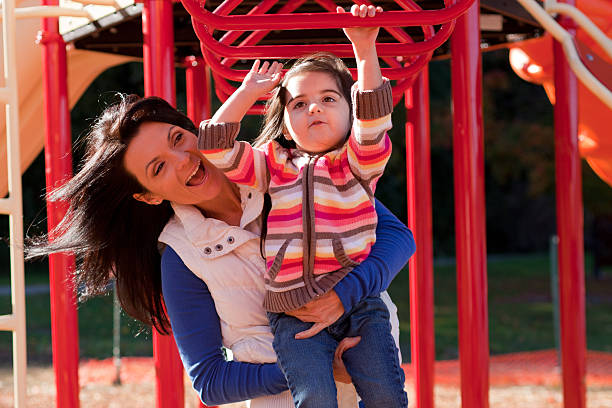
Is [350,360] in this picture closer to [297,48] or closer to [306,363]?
[306,363]

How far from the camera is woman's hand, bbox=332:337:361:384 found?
78.1 inches

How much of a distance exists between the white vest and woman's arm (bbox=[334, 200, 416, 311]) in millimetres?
169

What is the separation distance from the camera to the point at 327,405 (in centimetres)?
191

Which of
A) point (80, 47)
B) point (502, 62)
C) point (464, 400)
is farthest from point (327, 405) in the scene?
point (502, 62)

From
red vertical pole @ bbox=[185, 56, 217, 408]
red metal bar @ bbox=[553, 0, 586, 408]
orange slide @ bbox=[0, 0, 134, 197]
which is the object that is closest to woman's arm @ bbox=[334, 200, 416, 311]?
red metal bar @ bbox=[553, 0, 586, 408]

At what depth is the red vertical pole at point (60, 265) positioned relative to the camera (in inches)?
130

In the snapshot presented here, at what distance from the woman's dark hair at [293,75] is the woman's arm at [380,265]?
344 mm

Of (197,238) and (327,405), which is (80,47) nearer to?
(197,238)

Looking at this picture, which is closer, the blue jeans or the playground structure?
the blue jeans

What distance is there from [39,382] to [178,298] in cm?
572

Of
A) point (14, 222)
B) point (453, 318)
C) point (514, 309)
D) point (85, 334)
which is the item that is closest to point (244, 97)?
point (14, 222)

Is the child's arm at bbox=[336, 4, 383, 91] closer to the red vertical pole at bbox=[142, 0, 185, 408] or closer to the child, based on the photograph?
the child

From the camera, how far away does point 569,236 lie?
3447 millimetres

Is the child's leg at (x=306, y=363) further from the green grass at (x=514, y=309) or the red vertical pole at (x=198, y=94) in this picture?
the green grass at (x=514, y=309)
